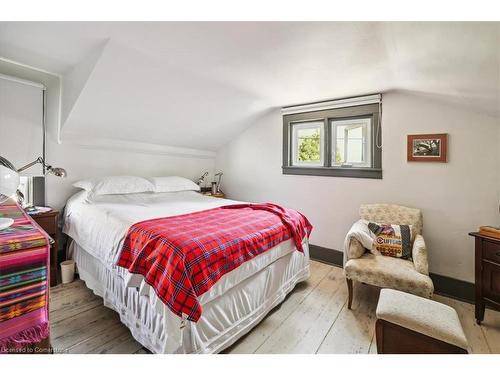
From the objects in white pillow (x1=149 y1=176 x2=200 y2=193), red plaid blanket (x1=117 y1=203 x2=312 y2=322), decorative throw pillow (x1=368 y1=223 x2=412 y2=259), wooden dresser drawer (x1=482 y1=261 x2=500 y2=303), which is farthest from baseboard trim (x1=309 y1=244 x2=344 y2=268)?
white pillow (x1=149 y1=176 x2=200 y2=193)

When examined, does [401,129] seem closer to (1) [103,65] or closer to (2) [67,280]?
(1) [103,65]

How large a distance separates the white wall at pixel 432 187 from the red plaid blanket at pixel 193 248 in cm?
111

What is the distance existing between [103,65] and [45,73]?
94cm

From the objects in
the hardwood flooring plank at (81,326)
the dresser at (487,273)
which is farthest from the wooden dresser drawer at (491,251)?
the hardwood flooring plank at (81,326)

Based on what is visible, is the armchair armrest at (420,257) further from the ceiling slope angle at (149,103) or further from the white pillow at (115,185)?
the white pillow at (115,185)

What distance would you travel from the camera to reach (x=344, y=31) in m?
1.44

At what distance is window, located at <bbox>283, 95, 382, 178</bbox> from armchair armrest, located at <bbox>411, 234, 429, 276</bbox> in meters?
0.91

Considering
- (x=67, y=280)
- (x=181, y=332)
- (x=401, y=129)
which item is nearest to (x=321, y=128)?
(x=401, y=129)

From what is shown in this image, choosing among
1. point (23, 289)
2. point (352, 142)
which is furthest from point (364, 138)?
point (23, 289)

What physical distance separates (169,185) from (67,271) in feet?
4.65

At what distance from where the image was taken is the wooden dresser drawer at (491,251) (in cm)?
178

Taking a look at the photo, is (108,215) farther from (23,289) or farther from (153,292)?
(23,289)

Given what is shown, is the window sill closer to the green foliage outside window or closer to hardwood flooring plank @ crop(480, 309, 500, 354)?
the green foliage outside window
